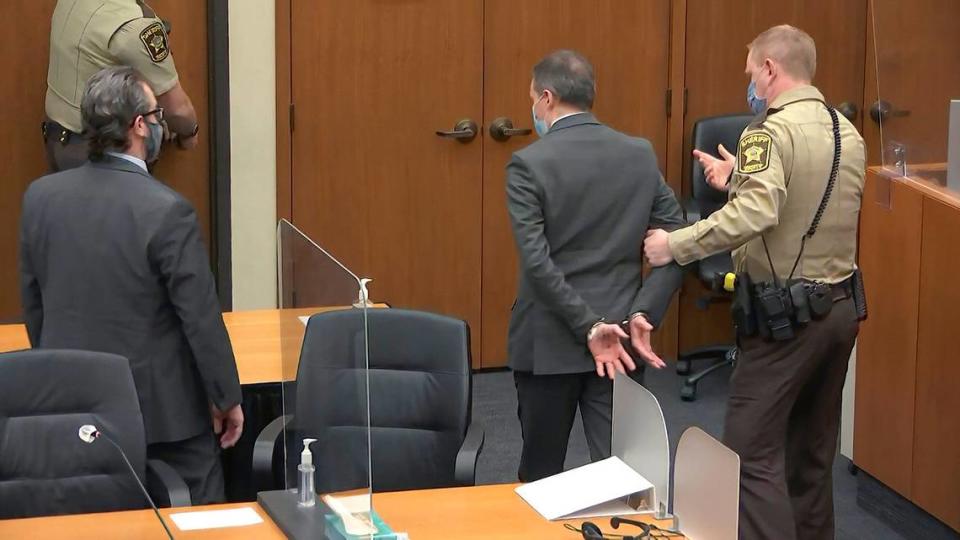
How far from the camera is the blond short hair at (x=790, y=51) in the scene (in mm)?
4047

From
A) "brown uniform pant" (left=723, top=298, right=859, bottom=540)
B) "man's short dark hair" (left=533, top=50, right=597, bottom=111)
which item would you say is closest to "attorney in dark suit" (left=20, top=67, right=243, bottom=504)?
"man's short dark hair" (left=533, top=50, right=597, bottom=111)

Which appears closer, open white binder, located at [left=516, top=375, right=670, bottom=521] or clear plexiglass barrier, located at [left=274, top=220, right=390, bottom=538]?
clear plexiglass barrier, located at [left=274, top=220, right=390, bottom=538]

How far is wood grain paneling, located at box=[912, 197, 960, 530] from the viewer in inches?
173

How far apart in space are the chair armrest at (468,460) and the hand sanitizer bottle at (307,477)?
0.70 metres

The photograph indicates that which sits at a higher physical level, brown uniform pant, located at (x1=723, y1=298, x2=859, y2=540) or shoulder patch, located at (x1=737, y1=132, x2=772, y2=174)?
shoulder patch, located at (x1=737, y1=132, x2=772, y2=174)

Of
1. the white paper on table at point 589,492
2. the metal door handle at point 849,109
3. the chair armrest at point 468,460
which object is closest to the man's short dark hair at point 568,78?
the chair armrest at point 468,460

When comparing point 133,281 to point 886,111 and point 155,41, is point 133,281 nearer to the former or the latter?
point 155,41

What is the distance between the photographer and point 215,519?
312 cm

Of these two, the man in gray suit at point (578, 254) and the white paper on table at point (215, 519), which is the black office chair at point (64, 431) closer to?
the white paper on table at point (215, 519)

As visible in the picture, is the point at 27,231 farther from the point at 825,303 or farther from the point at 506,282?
the point at 506,282

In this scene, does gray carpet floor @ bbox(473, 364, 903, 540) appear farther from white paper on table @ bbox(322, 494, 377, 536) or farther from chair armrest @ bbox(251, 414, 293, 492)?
white paper on table @ bbox(322, 494, 377, 536)

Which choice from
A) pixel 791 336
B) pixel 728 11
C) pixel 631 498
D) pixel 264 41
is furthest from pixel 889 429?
pixel 264 41

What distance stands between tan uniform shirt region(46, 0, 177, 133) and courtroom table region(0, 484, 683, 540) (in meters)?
2.46

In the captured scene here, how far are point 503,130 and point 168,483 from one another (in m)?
3.18
